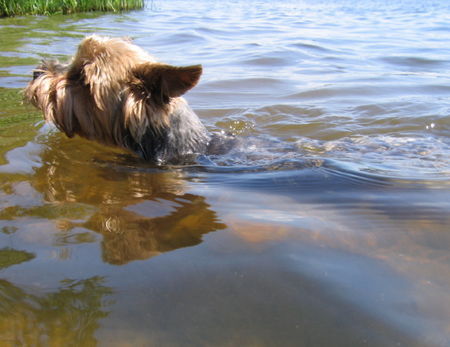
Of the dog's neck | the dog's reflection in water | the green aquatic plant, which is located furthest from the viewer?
the dog's neck

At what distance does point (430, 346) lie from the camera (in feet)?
6.11

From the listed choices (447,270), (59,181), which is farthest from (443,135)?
(59,181)

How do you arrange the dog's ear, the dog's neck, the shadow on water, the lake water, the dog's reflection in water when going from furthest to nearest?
the dog's neck
the dog's ear
the dog's reflection in water
the lake water
the shadow on water

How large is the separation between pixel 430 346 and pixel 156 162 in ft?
9.66

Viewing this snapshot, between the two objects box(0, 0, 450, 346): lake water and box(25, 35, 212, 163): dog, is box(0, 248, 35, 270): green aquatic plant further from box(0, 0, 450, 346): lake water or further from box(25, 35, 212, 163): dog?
box(25, 35, 212, 163): dog

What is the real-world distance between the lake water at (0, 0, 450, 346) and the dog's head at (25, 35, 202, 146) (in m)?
0.37

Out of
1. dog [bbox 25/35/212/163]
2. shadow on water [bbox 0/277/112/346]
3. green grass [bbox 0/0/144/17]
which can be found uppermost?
green grass [bbox 0/0/144/17]

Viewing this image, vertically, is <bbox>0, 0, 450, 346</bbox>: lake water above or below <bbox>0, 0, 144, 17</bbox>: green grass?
below

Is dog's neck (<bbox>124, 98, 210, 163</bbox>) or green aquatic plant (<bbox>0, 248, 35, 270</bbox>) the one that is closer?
green aquatic plant (<bbox>0, 248, 35, 270</bbox>)

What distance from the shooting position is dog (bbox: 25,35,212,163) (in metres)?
3.72

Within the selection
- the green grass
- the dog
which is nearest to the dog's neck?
the dog

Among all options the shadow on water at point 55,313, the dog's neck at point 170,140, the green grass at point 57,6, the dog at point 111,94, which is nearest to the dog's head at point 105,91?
the dog at point 111,94

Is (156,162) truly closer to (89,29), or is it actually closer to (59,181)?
(59,181)

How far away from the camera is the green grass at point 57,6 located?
50.0ft
